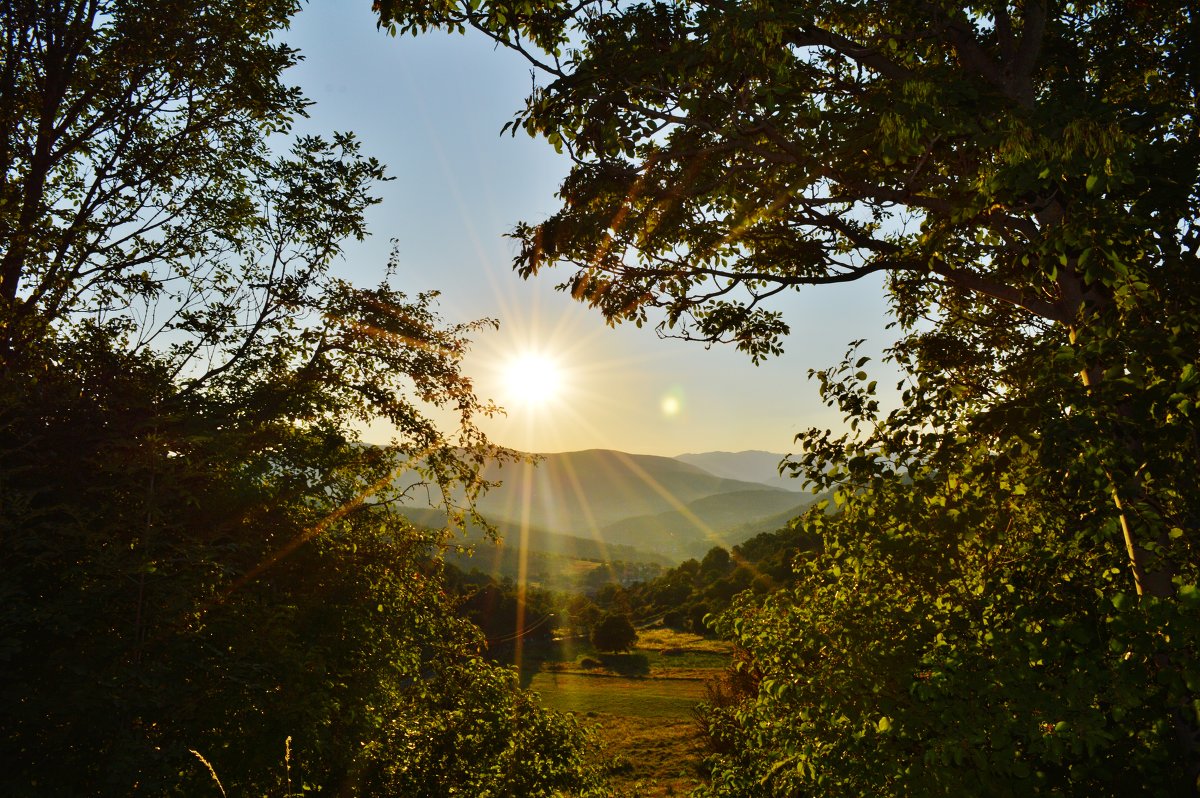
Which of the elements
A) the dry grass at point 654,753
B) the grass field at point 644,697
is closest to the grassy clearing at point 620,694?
the grass field at point 644,697

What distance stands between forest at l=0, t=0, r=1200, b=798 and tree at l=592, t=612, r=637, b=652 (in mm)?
68717

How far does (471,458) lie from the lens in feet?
45.9

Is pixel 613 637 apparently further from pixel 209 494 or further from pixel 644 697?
pixel 209 494

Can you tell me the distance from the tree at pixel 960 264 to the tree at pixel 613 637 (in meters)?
73.8

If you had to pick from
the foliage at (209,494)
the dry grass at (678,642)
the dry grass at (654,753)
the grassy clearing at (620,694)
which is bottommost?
the dry grass at (678,642)

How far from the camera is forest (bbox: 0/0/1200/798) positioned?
15.6 ft

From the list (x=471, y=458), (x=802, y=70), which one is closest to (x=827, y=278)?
(x=802, y=70)

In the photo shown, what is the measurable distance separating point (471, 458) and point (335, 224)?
619cm

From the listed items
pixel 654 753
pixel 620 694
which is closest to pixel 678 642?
pixel 620 694

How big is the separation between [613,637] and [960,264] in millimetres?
76759

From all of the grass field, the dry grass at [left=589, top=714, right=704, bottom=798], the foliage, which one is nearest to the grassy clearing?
the grass field

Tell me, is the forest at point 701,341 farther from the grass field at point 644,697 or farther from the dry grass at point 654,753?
the dry grass at point 654,753

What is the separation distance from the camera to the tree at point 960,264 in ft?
14.9

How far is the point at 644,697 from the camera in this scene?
5412cm
